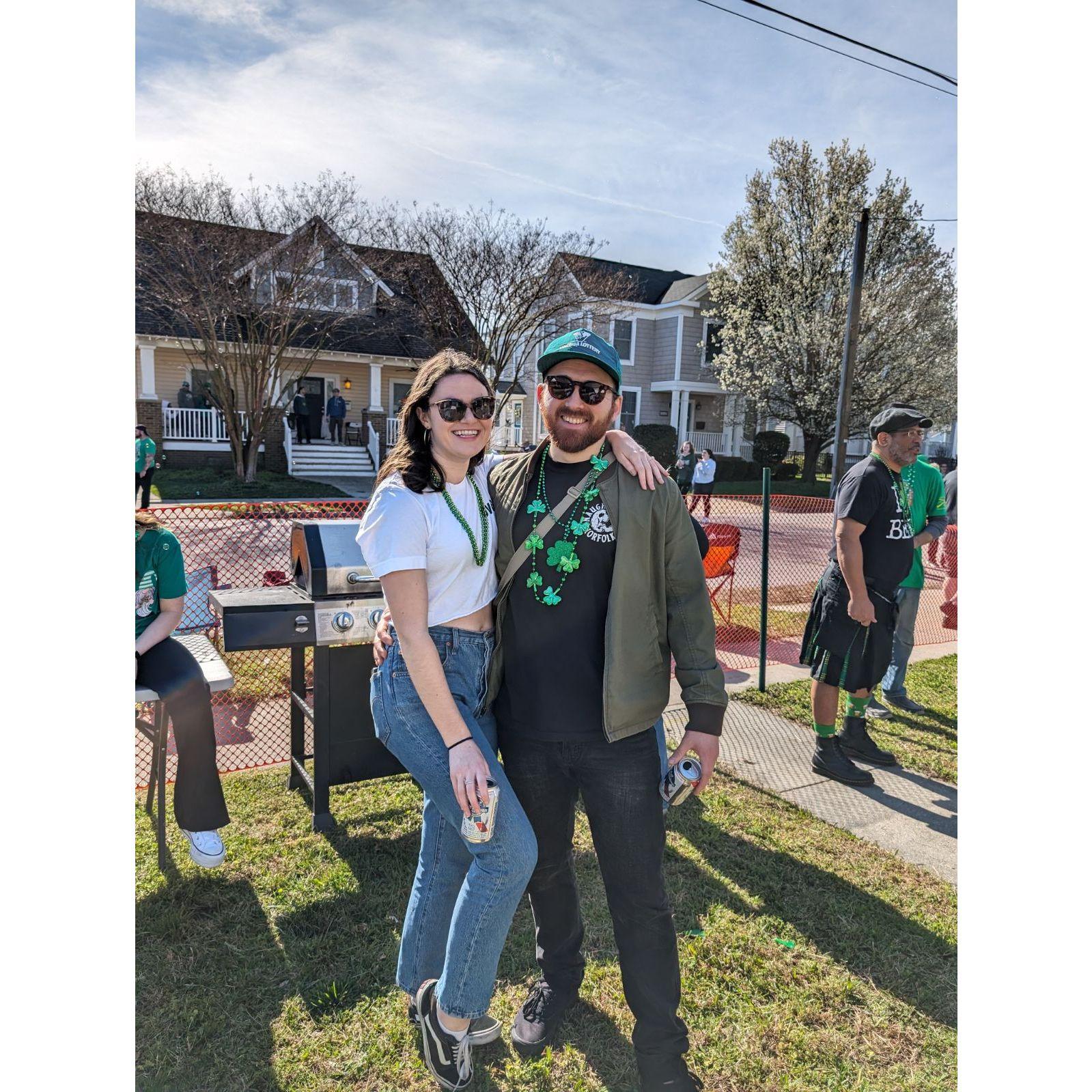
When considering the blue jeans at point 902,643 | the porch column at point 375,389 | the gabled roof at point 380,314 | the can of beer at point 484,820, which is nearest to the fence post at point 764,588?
the blue jeans at point 902,643

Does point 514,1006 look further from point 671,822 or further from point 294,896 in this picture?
point 671,822

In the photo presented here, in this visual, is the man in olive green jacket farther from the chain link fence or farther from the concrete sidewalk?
the concrete sidewalk

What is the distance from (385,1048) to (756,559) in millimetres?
10054

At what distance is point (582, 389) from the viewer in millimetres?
2225

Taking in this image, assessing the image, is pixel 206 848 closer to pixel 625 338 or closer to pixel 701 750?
pixel 701 750

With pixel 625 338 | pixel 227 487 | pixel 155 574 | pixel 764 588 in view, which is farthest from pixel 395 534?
pixel 625 338

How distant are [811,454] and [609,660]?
26026mm

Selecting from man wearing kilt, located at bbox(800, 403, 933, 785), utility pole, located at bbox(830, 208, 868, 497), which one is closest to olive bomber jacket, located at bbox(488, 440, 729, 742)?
man wearing kilt, located at bbox(800, 403, 933, 785)

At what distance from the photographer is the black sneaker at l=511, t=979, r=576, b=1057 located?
2.39 meters

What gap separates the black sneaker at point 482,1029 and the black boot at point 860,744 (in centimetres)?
292

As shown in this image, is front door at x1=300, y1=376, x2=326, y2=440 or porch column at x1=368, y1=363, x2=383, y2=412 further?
front door at x1=300, y1=376, x2=326, y2=440

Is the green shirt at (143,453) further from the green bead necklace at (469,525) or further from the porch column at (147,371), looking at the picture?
the porch column at (147,371)

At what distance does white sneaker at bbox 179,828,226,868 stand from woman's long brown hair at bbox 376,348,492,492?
75.7 inches
